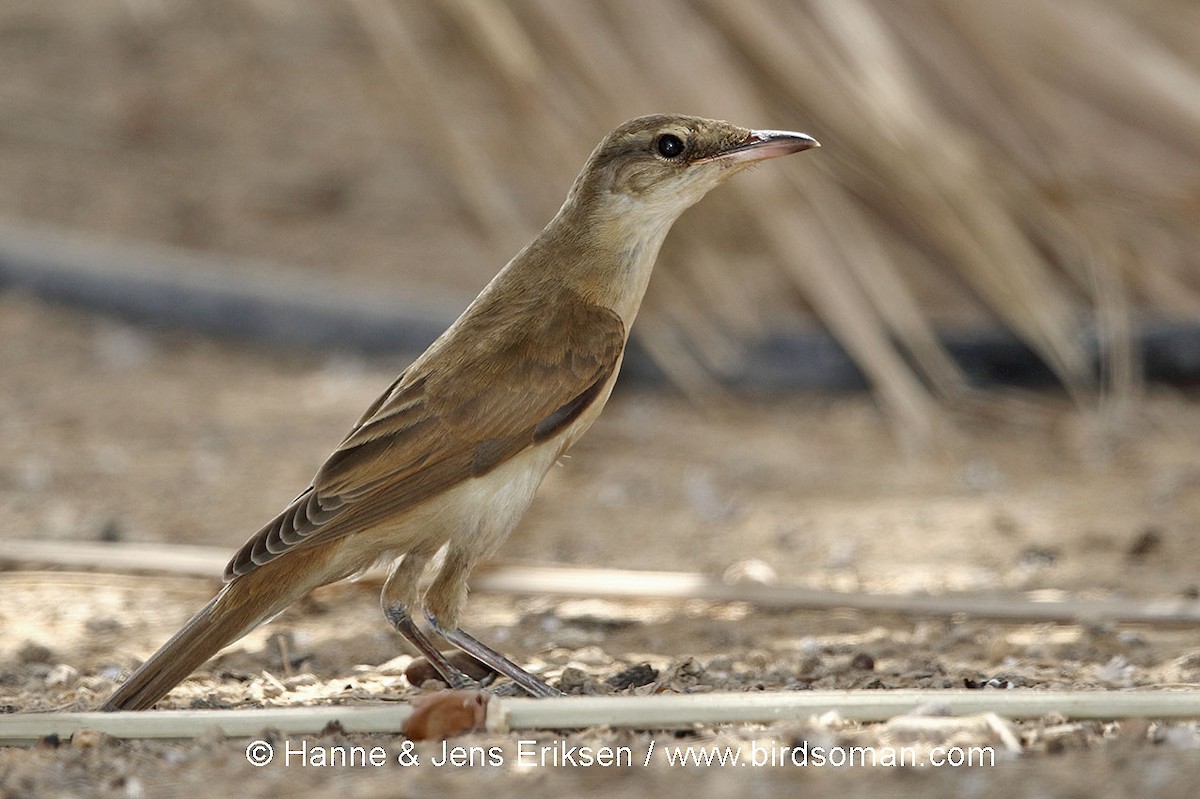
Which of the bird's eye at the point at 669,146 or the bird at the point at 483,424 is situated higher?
the bird's eye at the point at 669,146

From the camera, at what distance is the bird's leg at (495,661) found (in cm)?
328

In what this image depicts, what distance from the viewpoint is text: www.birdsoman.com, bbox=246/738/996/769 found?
2.57m

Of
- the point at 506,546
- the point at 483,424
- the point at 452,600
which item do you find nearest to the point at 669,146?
the point at 483,424

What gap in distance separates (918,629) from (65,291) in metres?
4.74

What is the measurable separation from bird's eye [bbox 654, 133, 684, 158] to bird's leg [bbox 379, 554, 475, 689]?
115cm

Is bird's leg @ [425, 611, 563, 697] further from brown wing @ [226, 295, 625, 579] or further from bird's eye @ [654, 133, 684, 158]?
bird's eye @ [654, 133, 684, 158]

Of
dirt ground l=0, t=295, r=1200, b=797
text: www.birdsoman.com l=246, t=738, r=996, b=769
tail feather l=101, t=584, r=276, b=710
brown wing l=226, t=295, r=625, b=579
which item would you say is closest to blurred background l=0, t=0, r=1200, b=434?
dirt ground l=0, t=295, r=1200, b=797

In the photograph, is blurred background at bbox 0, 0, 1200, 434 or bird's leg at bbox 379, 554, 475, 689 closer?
bird's leg at bbox 379, 554, 475, 689

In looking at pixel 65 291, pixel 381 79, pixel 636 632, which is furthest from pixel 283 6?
pixel 636 632

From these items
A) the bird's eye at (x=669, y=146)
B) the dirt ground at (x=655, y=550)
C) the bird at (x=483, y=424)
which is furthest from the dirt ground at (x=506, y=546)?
the bird's eye at (x=669, y=146)

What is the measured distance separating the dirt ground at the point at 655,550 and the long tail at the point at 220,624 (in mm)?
160

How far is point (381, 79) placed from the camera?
9211mm

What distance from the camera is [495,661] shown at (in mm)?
3375

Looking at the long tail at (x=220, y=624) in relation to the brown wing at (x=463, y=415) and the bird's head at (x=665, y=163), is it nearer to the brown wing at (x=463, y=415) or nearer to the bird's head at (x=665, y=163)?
the brown wing at (x=463, y=415)
